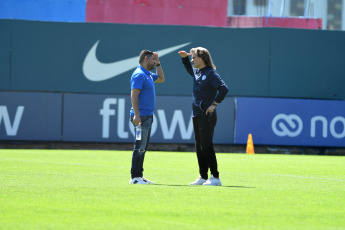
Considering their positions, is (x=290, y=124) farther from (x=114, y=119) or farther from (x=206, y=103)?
(x=206, y=103)

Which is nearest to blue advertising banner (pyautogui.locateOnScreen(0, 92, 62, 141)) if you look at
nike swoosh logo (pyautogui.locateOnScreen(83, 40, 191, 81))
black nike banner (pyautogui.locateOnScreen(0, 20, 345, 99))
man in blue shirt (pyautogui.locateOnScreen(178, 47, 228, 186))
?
black nike banner (pyautogui.locateOnScreen(0, 20, 345, 99))

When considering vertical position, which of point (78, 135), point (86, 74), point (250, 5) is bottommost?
point (78, 135)

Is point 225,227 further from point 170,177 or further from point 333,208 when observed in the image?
point 170,177

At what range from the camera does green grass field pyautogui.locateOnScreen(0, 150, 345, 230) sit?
23.0ft

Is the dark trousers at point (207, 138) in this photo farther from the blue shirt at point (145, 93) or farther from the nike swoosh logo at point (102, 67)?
the nike swoosh logo at point (102, 67)

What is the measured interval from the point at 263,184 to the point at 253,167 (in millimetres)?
4709

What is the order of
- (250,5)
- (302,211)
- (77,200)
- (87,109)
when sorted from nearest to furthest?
(302,211) → (77,200) → (87,109) → (250,5)

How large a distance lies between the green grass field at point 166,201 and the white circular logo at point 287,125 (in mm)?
9911

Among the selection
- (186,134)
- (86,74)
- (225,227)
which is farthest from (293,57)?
(225,227)

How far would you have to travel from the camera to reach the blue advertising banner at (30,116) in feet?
75.9

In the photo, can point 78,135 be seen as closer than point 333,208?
No

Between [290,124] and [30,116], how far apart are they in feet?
26.9

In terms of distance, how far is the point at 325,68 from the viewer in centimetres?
2481

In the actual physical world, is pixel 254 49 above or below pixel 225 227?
above
